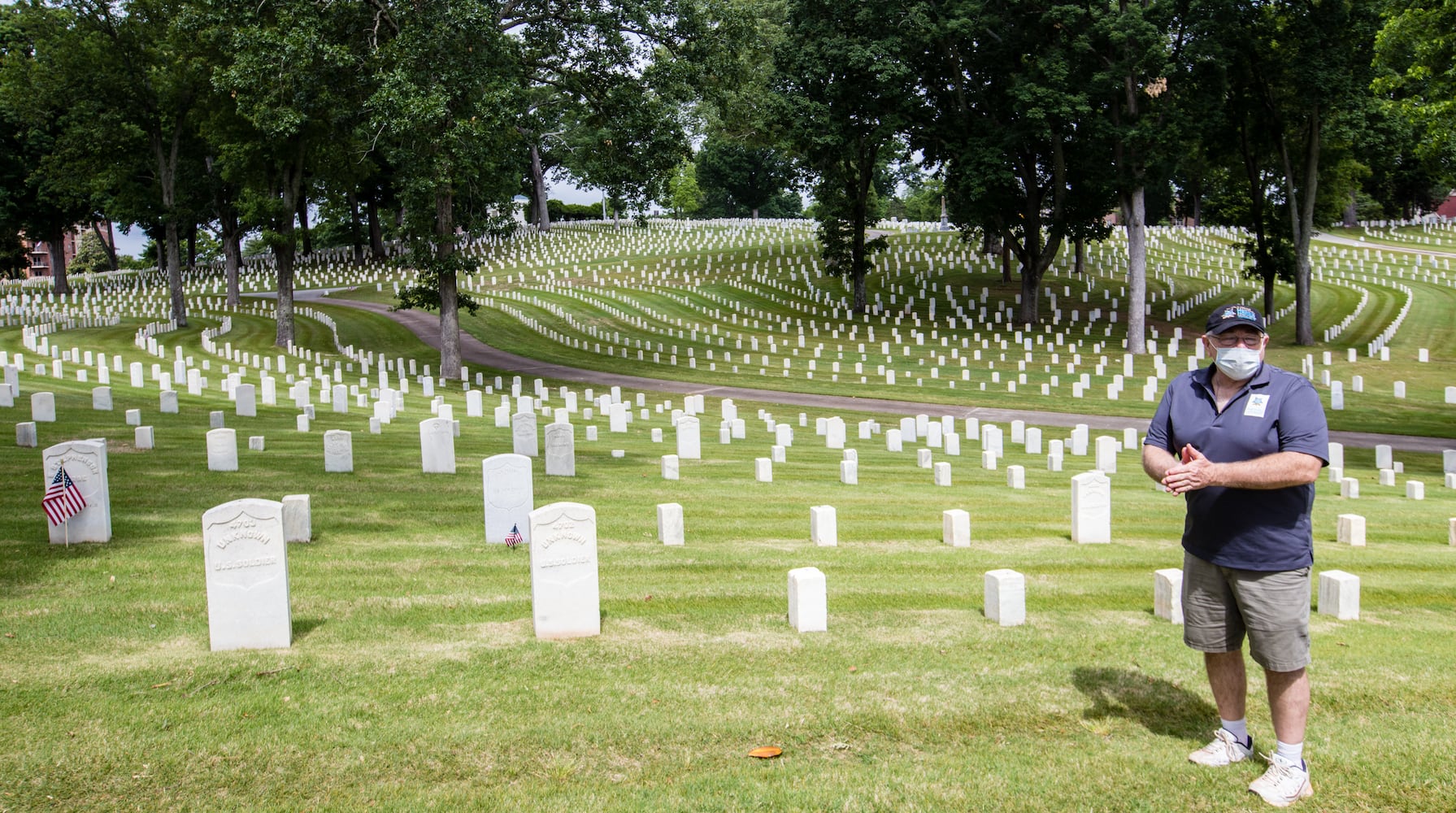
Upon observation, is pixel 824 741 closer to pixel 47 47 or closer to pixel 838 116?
pixel 838 116

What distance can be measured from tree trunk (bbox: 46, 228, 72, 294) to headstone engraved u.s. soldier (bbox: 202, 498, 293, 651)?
7212 cm

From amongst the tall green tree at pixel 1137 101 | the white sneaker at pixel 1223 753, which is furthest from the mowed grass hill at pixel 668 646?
the tall green tree at pixel 1137 101

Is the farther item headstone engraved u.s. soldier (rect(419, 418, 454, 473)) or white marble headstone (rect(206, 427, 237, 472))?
headstone engraved u.s. soldier (rect(419, 418, 454, 473))

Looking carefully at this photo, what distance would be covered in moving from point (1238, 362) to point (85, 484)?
31.7ft

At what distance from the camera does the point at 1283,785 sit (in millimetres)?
5574

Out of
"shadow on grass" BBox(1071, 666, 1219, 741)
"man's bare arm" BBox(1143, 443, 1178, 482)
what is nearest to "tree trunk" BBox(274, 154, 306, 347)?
"shadow on grass" BBox(1071, 666, 1219, 741)

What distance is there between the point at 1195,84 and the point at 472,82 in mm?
27923

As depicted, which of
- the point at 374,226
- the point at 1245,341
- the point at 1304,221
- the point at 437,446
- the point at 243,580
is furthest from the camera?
the point at 374,226

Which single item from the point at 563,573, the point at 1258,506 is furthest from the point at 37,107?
the point at 1258,506

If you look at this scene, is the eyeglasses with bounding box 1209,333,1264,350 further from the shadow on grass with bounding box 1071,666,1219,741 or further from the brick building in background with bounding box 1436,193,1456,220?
the brick building in background with bounding box 1436,193,1456,220

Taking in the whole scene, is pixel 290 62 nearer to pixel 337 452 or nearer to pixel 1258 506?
pixel 337 452


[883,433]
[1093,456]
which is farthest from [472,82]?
[1093,456]

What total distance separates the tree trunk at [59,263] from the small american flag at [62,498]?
2714 inches

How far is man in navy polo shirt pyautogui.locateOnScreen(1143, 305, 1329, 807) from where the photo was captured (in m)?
5.51
